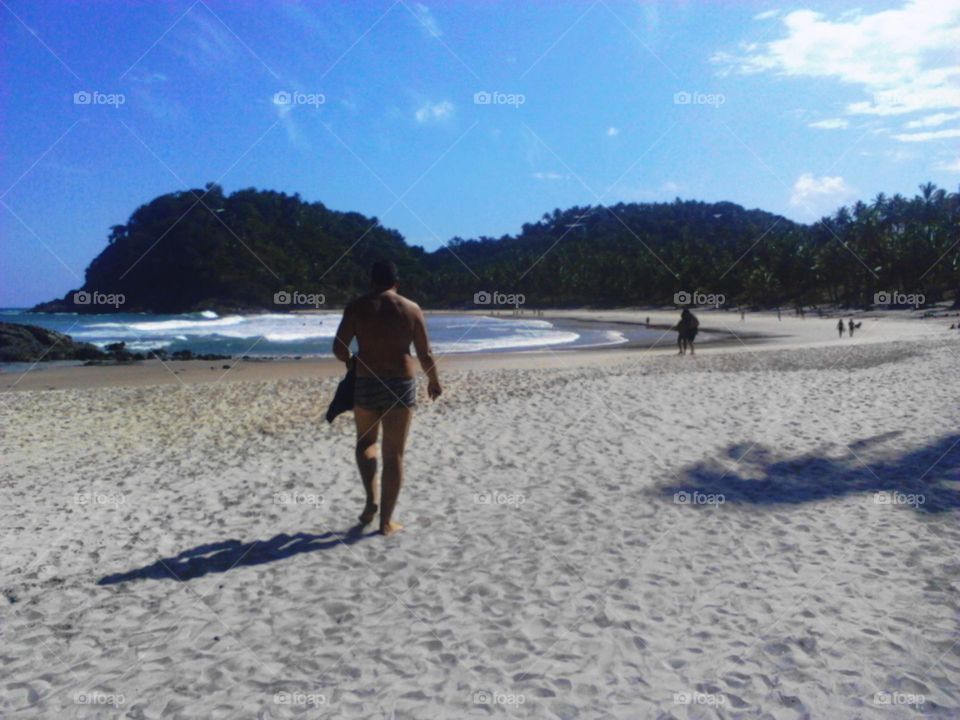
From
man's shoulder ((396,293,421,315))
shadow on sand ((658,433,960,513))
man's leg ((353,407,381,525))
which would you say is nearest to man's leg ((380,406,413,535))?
man's leg ((353,407,381,525))

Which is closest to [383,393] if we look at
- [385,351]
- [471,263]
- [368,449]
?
[385,351]

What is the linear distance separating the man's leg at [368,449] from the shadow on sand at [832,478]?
2418 millimetres

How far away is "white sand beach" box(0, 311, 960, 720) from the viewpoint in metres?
3.02

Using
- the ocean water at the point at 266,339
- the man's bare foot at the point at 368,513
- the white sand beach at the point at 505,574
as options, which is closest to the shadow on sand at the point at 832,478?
the white sand beach at the point at 505,574

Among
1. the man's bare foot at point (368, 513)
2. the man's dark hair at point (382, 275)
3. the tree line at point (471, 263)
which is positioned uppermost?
the tree line at point (471, 263)

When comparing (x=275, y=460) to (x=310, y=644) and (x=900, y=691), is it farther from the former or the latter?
(x=900, y=691)

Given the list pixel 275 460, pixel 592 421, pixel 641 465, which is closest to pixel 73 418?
pixel 275 460

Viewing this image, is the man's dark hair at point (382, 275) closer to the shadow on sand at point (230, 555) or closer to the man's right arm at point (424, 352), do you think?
the man's right arm at point (424, 352)

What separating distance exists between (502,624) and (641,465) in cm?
343

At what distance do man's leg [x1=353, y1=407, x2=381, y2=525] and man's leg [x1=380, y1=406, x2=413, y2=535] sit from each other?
101mm

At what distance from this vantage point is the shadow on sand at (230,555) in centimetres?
436

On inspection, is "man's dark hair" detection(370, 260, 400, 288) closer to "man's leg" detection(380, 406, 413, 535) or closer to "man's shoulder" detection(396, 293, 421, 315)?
"man's shoulder" detection(396, 293, 421, 315)

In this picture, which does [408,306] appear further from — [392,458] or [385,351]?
[392,458]

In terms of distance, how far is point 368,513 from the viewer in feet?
16.6
